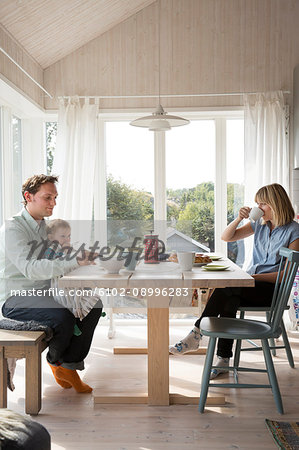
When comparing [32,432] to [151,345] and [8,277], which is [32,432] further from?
[8,277]

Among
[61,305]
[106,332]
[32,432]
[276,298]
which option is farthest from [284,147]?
[32,432]

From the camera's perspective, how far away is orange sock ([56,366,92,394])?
2.86 meters

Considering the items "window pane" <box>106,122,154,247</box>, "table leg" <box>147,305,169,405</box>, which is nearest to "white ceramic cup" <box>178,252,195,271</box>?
"table leg" <box>147,305,169,405</box>

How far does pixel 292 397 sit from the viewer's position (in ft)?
9.12

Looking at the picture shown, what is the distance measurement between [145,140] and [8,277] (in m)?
2.26

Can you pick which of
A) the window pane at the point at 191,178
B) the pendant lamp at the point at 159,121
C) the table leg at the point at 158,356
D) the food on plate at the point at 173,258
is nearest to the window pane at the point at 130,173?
the window pane at the point at 191,178

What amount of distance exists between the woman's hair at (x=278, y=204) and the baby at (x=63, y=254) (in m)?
1.28

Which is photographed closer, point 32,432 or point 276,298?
point 32,432

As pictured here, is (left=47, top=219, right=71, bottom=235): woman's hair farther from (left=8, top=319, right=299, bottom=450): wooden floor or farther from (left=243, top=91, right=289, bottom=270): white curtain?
(left=243, top=91, right=289, bottom=270): white curtain

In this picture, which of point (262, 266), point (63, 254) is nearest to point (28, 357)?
point (63, 254)

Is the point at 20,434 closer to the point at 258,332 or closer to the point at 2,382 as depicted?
the point at 2,382

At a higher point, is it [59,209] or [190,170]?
[190,170]

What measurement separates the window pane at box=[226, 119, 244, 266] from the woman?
1.14 metres

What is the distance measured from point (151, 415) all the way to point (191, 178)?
2.56 m
